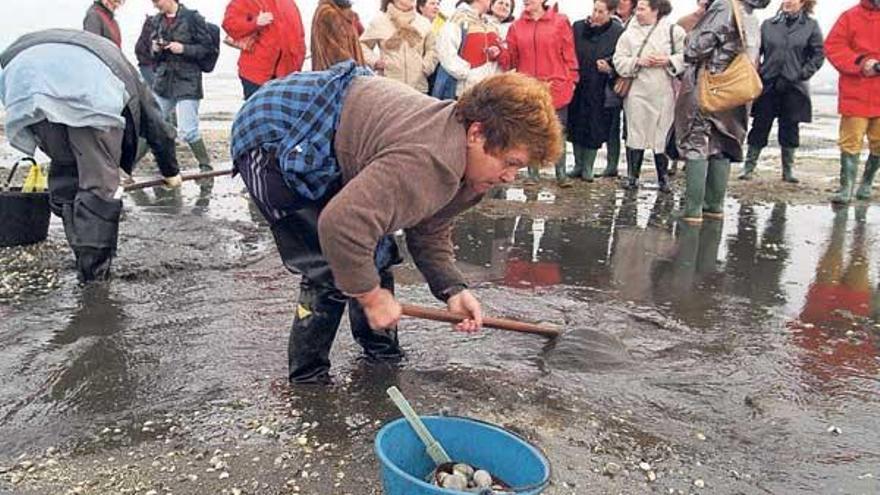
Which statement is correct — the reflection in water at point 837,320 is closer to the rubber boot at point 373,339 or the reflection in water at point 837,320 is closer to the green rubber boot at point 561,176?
the rubber boot at point 373,339

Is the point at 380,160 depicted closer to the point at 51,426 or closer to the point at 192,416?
the point at 192,416

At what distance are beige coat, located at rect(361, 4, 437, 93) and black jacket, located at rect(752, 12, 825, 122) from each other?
12.9 ft

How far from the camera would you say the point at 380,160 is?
2539mm

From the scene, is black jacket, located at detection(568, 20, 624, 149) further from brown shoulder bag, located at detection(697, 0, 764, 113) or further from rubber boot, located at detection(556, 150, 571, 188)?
brown shoulder bag, located at detection(697, 0, 764, 113)

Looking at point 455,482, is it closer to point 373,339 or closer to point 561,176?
point 373,339

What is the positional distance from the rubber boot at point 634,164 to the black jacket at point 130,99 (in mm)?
5192

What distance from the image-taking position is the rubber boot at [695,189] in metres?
6.91

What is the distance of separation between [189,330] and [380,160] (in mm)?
2051

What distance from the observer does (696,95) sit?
264 inches

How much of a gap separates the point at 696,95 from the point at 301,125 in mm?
4742

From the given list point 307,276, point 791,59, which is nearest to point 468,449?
point 307,276

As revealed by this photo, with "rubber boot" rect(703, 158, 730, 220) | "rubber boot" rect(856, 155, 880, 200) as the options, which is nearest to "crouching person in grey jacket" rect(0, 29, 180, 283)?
"rubber boot" rect(703, 158, 730, 220)

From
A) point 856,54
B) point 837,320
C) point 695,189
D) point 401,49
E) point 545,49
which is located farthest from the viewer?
point 545,49

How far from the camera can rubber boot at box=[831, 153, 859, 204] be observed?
8.16 metres
